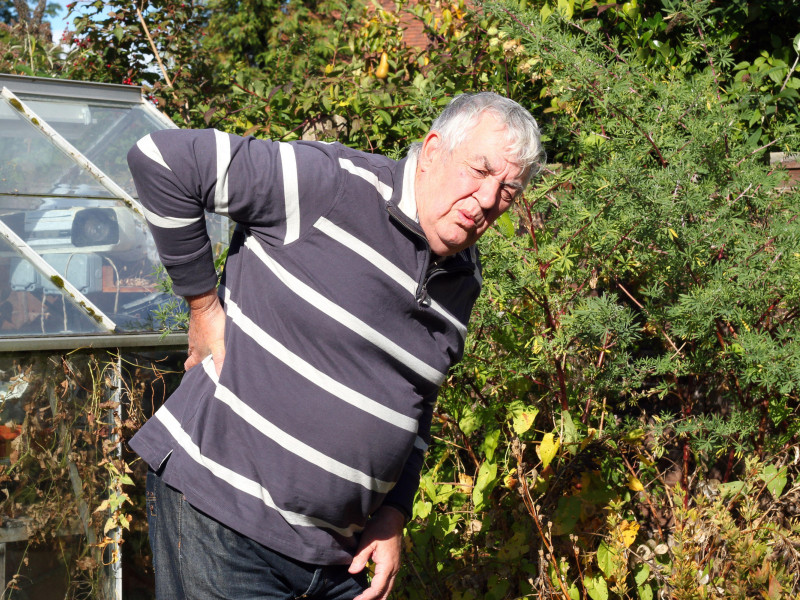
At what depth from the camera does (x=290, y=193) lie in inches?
64.6

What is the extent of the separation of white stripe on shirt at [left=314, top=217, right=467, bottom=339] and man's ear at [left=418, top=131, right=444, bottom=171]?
249mm

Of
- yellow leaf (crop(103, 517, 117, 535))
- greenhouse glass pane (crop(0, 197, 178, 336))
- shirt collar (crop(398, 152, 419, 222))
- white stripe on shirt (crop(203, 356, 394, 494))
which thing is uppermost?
shirt collar (crop(398, 152, 419, 222))

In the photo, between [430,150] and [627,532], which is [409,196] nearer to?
[430,150]

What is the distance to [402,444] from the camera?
1827mm

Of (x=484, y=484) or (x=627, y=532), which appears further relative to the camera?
(x=484, y=484)

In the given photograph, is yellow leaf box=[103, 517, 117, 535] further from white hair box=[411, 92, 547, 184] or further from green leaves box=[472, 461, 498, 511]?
white hair box=[411, 92, 547, 184]

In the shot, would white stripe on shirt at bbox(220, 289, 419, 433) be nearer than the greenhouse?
Yes

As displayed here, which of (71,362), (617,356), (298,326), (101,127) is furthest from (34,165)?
(617,356)

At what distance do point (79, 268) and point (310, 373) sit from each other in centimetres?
181

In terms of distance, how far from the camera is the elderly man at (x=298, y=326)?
1.68 m

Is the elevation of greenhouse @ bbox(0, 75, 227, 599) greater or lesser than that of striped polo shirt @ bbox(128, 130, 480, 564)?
lesser

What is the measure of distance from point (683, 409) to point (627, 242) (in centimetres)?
70

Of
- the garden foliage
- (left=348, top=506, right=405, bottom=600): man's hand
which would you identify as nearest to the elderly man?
(left=348, top=506, right=405, bottom=600): man's hand

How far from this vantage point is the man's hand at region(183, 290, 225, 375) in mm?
1803
